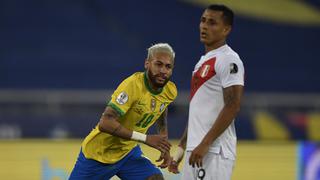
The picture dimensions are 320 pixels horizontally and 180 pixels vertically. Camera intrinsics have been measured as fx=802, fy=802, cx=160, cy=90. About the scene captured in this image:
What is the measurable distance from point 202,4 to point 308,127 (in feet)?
15.1

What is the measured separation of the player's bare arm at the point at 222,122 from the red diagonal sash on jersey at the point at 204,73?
0.16 metres

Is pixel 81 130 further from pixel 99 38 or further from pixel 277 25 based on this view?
pixel 277 25

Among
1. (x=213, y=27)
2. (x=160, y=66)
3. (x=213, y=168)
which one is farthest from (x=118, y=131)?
(x=213, y=27)

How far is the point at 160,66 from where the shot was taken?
17.9ft

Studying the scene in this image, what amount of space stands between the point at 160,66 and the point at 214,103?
70cm

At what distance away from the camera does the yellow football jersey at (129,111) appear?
17.9 feet

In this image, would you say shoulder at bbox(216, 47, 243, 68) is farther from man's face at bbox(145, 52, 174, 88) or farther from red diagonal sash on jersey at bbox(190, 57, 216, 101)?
man's face at bbox(145, 52, 174, 88)

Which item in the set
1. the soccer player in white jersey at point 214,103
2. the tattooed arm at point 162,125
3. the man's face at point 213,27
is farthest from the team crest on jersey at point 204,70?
the tattooed arm at point 162,125

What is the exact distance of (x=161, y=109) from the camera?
583cm

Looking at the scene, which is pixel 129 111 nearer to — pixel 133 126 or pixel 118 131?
pixel 133 126

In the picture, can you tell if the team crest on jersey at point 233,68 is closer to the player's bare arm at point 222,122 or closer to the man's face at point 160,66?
the player's bare arm at point 222,122

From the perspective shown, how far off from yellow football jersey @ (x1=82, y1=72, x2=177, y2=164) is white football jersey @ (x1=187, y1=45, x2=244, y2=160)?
2.02ft

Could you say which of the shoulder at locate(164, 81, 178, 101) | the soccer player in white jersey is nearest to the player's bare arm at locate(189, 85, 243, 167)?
the soccer player in white jersey

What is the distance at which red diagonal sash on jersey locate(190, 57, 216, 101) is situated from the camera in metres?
4.88
